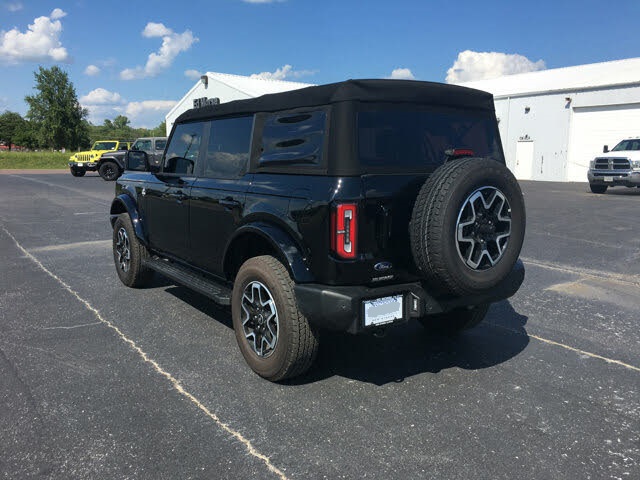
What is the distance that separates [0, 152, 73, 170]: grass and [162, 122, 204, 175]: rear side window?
47.6 meters

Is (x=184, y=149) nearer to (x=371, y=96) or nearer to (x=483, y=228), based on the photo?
(x=371, y=96)

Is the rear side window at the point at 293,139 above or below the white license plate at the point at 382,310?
above

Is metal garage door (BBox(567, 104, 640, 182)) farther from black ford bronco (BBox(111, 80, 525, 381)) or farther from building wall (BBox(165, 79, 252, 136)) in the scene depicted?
black ford bronco (BBox(111, 80, 525, 381))

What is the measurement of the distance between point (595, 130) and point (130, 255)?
2694 centimetres

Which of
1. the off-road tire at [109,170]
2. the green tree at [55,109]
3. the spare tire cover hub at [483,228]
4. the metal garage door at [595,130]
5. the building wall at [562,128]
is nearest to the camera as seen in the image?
the spare tire cover hub at [483,228]

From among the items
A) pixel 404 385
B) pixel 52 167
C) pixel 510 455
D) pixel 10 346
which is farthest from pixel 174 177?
pixel 52 167

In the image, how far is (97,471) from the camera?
2.45 m

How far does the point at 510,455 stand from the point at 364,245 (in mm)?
1326

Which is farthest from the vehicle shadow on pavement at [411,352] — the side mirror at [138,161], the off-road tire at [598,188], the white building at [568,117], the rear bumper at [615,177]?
the white building at [568,117]

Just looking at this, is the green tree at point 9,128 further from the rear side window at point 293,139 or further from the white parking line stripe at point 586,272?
the rear side window at point 293,139

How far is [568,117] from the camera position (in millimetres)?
27125

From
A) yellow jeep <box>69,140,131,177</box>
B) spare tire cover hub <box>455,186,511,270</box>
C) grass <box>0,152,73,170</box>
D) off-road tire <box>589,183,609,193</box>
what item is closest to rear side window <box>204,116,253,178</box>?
spare tire cover hub <box>455,186,511,270</box>

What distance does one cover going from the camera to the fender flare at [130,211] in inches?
207

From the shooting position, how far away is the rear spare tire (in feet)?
9.38
